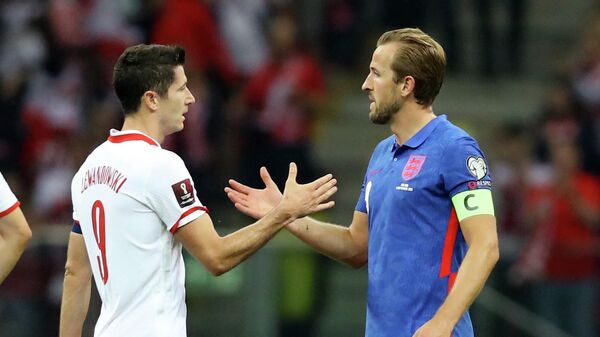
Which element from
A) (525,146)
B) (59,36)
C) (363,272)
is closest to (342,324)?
(363,272)

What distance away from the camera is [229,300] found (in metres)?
11.3

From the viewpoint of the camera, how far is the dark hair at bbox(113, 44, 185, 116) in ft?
19.7

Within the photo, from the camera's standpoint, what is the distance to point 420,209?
603 centimetres

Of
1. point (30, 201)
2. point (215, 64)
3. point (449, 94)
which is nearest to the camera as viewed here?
point (30, 201)

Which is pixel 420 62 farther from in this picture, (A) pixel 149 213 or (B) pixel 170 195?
(A) pixel 149 213

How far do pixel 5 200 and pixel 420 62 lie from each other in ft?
7.25

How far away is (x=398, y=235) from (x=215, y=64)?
799cm

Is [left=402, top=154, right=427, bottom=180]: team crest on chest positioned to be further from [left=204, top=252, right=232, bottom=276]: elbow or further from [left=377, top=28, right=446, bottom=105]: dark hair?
[left=204, top=252, right=232, bottom=276]: elbow

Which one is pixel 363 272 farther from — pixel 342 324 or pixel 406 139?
pixel 406 139

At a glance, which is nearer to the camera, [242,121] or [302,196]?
[302,196]

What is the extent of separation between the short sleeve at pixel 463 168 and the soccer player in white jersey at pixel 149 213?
23.0 inches

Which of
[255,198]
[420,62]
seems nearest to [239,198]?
[255,198]

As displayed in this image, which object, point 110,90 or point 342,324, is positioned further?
point 110,90

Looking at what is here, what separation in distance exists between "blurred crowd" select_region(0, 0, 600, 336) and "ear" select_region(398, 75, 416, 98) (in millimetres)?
5586
